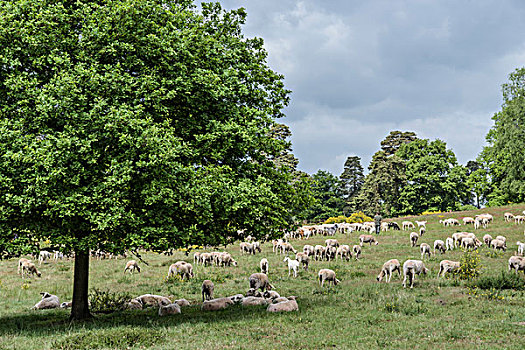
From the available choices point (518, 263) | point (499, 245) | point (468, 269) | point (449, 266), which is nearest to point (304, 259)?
point (449, 266)

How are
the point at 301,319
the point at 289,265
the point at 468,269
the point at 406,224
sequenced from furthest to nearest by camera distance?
the point at 406,224
the point at 289,265
the point at 468,269
the point at 301,319

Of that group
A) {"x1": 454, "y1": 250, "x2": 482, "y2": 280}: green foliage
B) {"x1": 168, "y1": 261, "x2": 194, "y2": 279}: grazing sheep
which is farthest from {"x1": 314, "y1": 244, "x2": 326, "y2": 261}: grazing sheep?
{"x1": 454, "y1": 250, "x2": 482, "y2": 280}: green foliage

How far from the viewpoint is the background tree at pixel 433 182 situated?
259 ft

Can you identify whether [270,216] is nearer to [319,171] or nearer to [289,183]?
[289,183]

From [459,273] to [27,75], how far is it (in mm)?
22100

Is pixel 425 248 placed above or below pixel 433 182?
below

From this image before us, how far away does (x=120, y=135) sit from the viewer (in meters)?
13.4

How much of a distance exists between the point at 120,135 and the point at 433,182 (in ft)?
250

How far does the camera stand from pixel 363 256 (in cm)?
3397

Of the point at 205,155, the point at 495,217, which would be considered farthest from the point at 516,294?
the point at 495,217

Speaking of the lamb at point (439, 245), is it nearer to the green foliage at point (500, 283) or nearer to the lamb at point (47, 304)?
the green foliage at point (500, 283)

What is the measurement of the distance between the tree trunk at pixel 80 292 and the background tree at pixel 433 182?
2856 inches

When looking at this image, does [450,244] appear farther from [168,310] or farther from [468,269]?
[168,310]

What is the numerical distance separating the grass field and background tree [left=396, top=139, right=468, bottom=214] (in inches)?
2139
